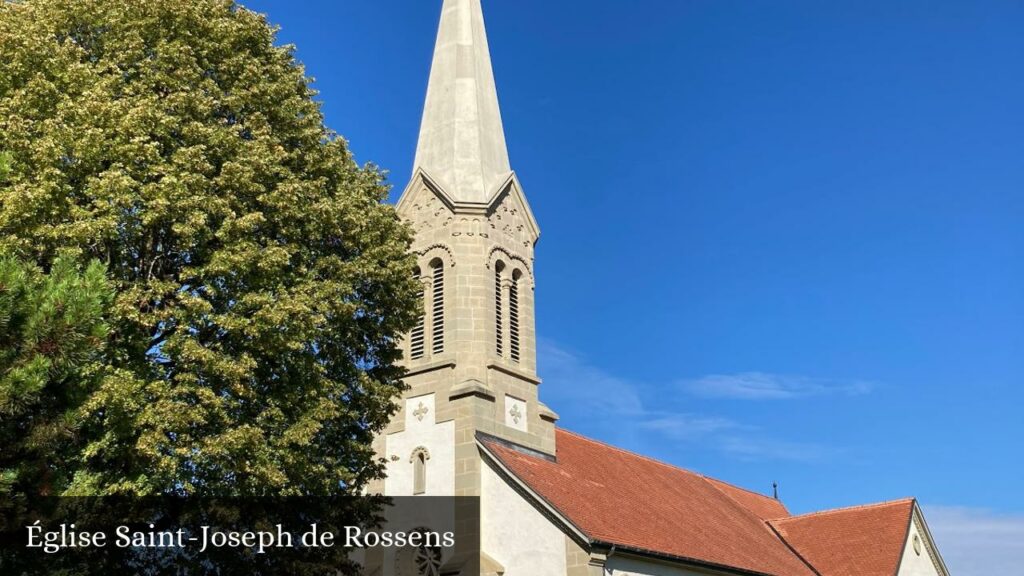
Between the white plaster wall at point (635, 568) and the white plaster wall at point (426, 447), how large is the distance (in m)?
4.84

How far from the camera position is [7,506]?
14.0m

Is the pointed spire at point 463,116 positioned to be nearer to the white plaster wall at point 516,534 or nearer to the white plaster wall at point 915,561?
the white plaster wall at point 516,534

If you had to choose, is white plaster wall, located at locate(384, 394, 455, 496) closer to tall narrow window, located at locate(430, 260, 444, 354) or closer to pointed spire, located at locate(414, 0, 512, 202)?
tall narrow window, located at locate(430, 260, 444, 354)

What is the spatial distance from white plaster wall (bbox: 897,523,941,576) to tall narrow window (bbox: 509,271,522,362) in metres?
17.8

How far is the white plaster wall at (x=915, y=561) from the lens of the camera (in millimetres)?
37719

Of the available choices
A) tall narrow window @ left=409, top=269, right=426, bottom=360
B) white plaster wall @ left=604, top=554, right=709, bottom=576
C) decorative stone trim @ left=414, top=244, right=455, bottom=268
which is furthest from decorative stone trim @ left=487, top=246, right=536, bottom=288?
white plaster wall @ left=604, top=554, right=709, bottom=576

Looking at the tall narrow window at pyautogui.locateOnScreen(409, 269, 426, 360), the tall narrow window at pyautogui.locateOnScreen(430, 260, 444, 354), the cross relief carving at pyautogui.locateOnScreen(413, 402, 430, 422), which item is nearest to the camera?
the cross relief carving at pyautogui.locateOnScreen(413, 402, 430, 422)

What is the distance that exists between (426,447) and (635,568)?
264 inches

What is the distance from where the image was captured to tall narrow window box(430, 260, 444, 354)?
29500 millimetres

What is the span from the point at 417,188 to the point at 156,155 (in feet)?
47.8

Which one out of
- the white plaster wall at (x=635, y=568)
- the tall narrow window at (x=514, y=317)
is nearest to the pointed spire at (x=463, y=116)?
the tall narrow window at (x=514, y=317)

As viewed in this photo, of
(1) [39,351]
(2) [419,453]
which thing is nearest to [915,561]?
(2) [419,453]

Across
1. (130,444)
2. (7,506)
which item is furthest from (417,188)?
(7,506)

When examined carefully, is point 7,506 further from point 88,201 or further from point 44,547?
point 88,201
